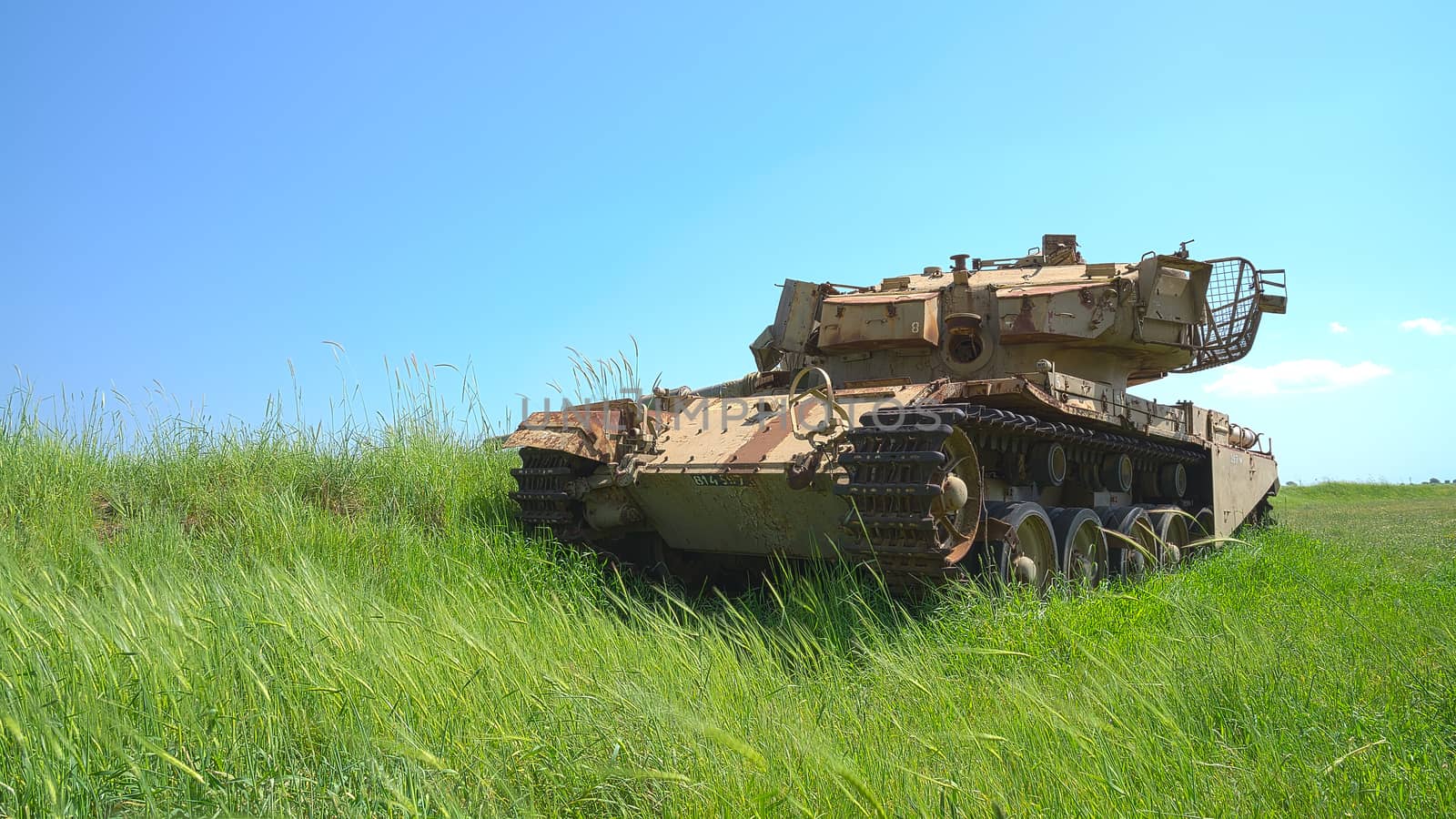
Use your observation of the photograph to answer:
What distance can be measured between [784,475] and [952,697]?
208 cm

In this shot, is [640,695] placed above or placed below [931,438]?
below

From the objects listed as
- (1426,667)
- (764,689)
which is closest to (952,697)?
(764,689)

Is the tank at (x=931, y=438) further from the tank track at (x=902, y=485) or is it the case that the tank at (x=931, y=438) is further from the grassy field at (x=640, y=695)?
the grassy field at (x=640, y=695)

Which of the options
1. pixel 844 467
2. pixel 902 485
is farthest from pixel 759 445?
pixel 902 485

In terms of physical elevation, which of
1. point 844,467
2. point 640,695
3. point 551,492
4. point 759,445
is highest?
point 759,445

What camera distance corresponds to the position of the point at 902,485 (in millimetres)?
5250

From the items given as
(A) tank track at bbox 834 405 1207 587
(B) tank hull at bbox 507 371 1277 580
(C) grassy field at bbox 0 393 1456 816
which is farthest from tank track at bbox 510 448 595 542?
(A) tank track at bbox 834 405 1207 587

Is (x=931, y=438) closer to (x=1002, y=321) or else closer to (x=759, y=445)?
(x=759, y=445)

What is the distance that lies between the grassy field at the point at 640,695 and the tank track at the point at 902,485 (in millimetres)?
335

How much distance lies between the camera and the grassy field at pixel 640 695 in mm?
2840

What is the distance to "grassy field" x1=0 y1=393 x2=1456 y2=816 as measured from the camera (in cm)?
284

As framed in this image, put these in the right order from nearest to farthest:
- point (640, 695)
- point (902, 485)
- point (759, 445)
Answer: point (640, 695) → point (902, 485) → point (759, 445)

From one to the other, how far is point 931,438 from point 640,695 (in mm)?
2453

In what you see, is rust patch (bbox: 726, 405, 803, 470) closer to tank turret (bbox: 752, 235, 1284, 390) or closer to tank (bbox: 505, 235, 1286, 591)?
tank (bbox: 505, 235, 1286, 591)
